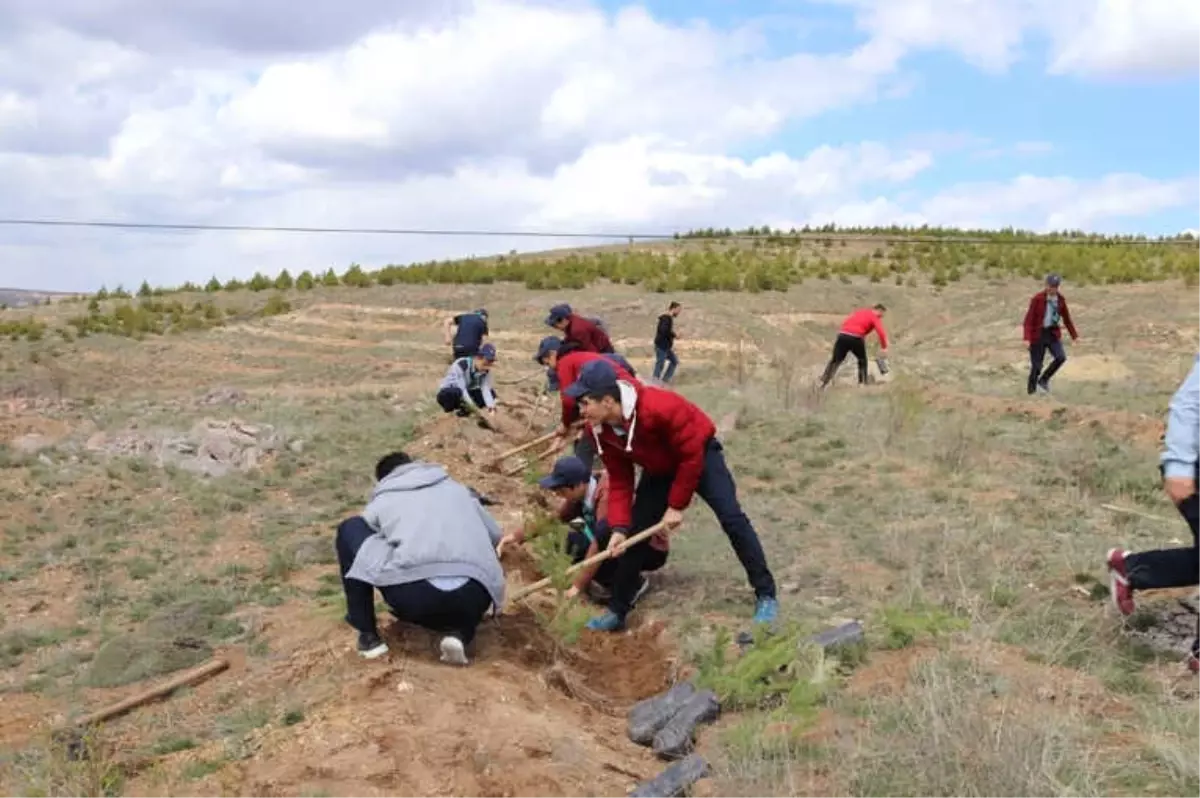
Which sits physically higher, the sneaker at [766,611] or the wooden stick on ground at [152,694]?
the sneaker at [766,611]

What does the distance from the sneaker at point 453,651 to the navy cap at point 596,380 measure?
47.9 inches

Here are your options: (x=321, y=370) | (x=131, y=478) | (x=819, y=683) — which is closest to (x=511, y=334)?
(x=321, y=370)

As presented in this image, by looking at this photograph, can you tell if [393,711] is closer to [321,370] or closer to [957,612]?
[957,612]

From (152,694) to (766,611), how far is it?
284 centimetres

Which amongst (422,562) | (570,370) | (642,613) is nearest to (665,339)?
(570,370)

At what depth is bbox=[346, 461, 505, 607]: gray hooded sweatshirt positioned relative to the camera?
15.4 ft

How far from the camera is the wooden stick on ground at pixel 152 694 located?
15.3 feet

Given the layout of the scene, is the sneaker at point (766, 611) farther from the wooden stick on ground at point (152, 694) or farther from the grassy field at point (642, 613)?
the wooden stick on ground at point (152, 694)

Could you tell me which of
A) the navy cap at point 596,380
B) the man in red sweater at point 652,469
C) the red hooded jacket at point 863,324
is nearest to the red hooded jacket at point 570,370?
the man in red sweater at point 652,469

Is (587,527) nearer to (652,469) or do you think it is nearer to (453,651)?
(652,469)

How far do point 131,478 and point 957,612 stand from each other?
788 centimetres

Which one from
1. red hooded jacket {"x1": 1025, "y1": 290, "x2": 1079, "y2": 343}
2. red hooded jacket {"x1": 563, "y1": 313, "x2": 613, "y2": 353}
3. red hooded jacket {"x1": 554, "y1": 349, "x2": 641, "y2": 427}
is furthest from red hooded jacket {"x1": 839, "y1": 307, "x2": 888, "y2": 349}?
red hooded jacket {"x1": 554, "y1": 349, "x2": 641, "y2": 427}

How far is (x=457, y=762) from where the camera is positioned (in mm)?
3855

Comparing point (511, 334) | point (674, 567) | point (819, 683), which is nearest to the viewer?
point (819, 683)
